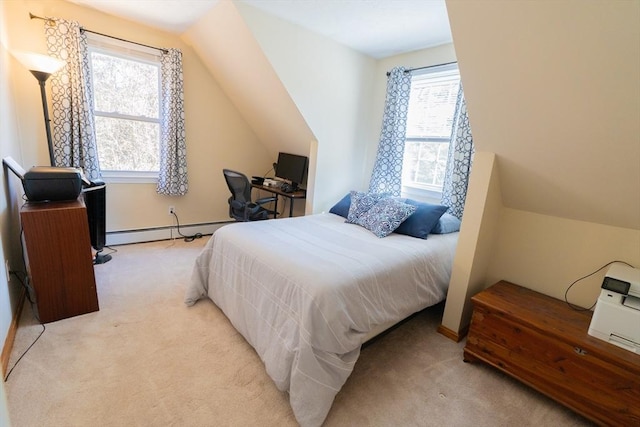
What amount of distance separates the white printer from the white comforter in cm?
92

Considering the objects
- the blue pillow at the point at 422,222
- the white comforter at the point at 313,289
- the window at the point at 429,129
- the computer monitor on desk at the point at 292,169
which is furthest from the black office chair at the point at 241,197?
the window at the point at 429,129

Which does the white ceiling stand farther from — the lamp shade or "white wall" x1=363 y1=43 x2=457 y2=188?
the lamp shade

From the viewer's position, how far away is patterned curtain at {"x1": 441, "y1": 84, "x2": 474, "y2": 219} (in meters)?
2.65

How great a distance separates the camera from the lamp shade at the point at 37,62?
85.6 inches

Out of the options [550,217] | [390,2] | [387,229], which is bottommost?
[387,229]

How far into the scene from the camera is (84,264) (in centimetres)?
205

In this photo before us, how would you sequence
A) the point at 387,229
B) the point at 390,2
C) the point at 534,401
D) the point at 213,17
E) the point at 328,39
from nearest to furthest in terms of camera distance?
the point at 534,401 → the point at 390,2 → the point at 387,229 → the point at 213,17 → the point at 328,39

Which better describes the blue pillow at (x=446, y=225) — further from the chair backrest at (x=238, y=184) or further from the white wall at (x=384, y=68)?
the chair backrest at (x=238, y=184)

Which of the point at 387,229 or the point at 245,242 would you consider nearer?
the point at 245,242

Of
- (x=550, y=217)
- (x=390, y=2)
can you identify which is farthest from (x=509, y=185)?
(x=390, y=2)

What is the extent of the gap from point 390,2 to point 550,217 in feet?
6.47

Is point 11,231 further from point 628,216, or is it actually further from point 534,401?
point 628,216

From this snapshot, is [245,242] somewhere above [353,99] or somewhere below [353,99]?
below

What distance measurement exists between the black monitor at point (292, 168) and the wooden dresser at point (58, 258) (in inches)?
90.6
